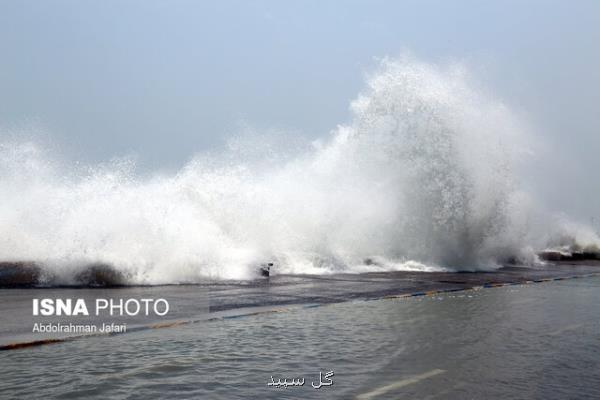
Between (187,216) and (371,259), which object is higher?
(187,216)

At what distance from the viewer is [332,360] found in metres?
5.07

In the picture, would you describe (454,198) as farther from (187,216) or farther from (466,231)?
(187,216)

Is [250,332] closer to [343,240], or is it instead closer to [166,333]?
[166,333]

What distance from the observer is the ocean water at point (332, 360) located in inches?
161

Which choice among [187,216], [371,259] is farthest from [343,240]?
[187,216]

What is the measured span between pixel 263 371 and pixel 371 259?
57.1ft

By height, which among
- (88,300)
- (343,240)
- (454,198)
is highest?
(454,198)

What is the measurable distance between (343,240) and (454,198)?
5301 mm

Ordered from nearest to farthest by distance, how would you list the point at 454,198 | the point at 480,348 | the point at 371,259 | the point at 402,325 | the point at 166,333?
the point at 480,348
the point at 166,333
the point at 402,325
the point at 371,259
the point at 454,198

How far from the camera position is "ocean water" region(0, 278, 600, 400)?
4086 mm

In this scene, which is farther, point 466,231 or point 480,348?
point 466,231

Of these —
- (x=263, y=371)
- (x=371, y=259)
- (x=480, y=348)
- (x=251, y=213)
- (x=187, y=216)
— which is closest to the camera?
(x=263, y=371)

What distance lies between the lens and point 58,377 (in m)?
4.35

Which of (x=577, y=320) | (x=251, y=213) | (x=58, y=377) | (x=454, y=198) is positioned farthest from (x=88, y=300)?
(x=454, y=198)
